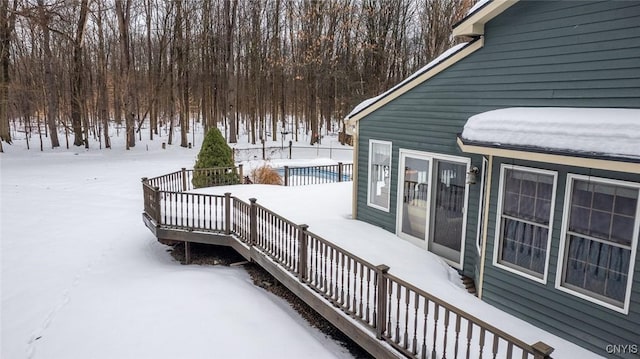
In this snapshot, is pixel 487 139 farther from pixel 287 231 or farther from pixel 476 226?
pixel 287 231

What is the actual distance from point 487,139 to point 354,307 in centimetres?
278

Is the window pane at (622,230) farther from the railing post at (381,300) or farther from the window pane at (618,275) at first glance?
the railing post at (381,300)

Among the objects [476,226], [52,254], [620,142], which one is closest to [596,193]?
[620,142]

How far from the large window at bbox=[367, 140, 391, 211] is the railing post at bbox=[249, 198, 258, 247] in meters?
2.63

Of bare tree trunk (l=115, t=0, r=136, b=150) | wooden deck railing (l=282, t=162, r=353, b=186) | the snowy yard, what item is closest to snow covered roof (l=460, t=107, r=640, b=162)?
the snowy yard

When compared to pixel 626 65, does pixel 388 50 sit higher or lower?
higher

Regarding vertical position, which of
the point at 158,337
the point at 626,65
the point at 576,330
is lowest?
the point at 158,337

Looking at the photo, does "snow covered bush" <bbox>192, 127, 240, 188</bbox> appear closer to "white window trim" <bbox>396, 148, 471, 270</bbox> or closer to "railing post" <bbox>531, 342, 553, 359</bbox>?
"white window trim" <bbox>396, 148, 471, 270</bbox>

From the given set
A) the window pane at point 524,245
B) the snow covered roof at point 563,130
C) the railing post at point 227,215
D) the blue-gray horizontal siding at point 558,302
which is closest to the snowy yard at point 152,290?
the blue-gray horizontal siding at point 558,302

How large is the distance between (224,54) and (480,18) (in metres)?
26.5

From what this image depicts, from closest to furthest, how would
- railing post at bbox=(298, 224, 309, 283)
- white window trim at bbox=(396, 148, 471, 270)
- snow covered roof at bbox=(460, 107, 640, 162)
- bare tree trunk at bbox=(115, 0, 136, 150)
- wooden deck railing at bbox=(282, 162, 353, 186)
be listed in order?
snow covered roof at bbox=(460, 107, 640, 162) < railing post at bbox=(298, 224, 309, 283) < white window trim at bbox=(396, 148, 471, 270) < wooden deck railing at bbox=(282, 162, 353, 186) < bare tree trunk at bbox=(115, 0, 136, 150)

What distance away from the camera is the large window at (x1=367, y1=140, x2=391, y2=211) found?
845 centimetres

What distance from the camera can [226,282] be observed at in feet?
25.6

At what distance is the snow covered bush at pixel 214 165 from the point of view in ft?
42.7
